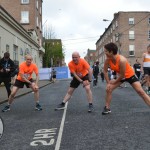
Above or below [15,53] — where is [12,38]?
above

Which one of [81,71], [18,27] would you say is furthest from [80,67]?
[18,27]

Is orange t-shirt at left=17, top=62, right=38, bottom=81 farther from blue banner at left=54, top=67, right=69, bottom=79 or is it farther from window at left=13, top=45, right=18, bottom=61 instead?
blue banner at left=54, top=67, right=69, bottom=79

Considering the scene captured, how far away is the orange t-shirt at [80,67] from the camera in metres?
9.16

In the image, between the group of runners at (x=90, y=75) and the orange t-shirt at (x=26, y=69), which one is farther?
the orange t-shirt at (x=26, y=69)

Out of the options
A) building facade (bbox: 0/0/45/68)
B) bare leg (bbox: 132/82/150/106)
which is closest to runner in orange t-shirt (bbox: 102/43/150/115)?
bare leg (bbox: 132/82/150/106)

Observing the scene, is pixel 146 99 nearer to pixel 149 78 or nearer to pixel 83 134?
pixel 83 134

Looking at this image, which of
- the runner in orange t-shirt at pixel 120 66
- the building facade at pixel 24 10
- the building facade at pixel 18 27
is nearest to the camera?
the runner in orange t-shirt at pixel 120 66

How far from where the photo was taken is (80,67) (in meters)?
9.20

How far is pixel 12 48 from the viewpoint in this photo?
29.9 m

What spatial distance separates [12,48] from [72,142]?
2504 centimetres

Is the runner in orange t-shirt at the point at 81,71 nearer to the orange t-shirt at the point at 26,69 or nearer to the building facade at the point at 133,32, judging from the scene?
the orange t-shirt at the point at 26,69

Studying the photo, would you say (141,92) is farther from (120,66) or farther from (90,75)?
(90,75)

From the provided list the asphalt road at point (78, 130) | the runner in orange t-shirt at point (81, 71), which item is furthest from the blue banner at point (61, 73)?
the asphalt road at point (78, 130)

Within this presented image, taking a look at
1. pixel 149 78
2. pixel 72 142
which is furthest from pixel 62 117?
pixel 149 78
